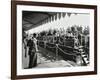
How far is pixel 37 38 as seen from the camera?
4.65 feet

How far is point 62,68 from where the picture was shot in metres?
1.47

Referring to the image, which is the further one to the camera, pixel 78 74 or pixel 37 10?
pixel 78 74

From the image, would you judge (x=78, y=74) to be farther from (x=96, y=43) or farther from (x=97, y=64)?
(x=96, y=43)

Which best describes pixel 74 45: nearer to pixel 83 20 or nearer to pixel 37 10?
pixel 83 20

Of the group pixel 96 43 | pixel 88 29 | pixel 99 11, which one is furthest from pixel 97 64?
pixel 99 11

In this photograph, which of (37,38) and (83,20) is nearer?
(37,38)

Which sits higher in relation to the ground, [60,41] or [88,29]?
[88,29]

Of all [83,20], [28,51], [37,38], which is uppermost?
[83,20]

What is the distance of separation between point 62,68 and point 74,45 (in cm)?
22

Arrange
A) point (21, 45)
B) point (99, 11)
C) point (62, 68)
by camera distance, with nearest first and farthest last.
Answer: point (21, 45), point (62, 68), point (99, 11)

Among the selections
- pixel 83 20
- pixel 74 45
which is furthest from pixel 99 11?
pixel 74 45

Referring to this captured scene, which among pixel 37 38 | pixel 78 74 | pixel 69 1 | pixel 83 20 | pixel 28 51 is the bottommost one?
pixel 78 74

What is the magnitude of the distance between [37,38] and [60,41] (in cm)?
20

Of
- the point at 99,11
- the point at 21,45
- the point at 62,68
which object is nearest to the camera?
the point at 21,45
